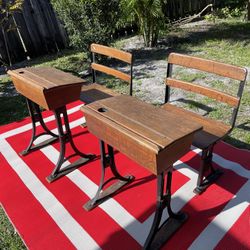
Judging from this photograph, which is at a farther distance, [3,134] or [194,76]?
[194,76]

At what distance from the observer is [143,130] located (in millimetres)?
1990

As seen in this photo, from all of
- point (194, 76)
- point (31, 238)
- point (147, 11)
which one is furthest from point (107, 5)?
point (31, 238)

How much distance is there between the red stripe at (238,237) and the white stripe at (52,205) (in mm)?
986

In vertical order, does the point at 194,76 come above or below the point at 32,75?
below

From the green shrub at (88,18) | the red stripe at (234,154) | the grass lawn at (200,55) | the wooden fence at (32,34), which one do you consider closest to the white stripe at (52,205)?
the grass lawn at (200,55)

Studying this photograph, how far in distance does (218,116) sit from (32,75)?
2.46m

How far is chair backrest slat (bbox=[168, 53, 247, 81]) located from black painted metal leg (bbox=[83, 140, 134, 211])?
1146mm

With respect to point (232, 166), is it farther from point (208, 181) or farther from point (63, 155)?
point (63, 155)

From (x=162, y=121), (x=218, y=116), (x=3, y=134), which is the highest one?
(x=162, y=121)

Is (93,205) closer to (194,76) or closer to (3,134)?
(3,134)

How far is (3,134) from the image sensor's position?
4008 mm

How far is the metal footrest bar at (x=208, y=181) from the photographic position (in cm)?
282

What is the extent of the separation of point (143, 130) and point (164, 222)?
0.94 metres

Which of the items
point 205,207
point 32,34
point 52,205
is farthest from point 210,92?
point 32,34
